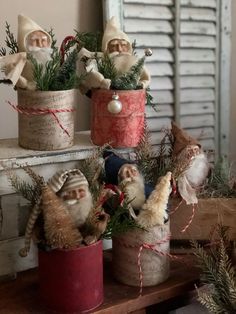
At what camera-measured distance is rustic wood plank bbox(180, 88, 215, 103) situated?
140 centimetres

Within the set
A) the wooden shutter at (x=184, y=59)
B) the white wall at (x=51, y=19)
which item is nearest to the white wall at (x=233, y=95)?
the wooden shutter at (x=184, y=59)

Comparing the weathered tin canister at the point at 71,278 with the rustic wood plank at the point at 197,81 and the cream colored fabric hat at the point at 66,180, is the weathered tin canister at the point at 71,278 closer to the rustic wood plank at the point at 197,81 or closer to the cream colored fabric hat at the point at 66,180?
the cream colored fabric hat at the point at 66,180

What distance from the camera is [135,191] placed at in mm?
927

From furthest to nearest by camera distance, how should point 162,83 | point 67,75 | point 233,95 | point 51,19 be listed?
1. point 233,95
2. point 162,83
3. point 51,19
4. point 67,75

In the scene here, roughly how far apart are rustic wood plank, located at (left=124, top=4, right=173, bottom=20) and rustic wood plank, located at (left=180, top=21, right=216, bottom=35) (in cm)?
5

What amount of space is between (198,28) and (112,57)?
49 centimetres

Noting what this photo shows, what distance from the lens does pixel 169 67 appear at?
4.43 feet

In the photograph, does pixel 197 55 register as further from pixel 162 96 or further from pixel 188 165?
pixel 188 165

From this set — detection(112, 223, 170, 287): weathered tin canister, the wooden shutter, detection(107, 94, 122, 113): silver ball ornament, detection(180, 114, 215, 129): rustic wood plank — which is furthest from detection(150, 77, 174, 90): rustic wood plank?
detection(112, 223, 170, 287): weathered tin canister

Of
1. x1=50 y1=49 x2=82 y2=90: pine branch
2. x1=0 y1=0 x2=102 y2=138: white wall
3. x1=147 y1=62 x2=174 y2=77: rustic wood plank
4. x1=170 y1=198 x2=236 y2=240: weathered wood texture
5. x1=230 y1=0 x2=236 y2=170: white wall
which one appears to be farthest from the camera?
x1=230 y1=0 x2=236 y2=170: white wall

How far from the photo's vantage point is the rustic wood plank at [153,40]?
1.28 m

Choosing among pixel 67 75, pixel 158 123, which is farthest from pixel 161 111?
pixel 67 75

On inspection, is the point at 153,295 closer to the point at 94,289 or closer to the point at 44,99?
the point at 94,289

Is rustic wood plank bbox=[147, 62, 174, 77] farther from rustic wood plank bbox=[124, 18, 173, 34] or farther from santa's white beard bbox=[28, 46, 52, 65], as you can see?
santa's white beard bbox=[28, 46, 52, 65]
